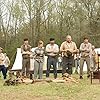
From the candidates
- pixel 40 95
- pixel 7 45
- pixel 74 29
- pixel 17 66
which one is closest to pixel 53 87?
pixel 40 95

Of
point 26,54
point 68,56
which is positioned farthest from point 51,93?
point 26,54

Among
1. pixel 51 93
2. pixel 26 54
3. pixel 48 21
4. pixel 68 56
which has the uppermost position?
pixel 48 21

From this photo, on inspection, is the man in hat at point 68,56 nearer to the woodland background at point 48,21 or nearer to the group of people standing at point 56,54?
the group of people standing at point 56,54

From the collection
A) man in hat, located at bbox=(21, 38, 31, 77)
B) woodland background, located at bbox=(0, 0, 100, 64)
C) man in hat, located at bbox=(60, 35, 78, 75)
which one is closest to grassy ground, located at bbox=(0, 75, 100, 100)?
man in hat, located at bbox=(60, 35, 78, 75)

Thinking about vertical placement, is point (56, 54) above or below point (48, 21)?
below

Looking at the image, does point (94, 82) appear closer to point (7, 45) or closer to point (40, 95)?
point (40, 95)

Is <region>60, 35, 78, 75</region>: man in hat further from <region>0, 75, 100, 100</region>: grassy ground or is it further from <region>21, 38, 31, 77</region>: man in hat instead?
<region>0, 75, 100, 100</region>: grassy ground

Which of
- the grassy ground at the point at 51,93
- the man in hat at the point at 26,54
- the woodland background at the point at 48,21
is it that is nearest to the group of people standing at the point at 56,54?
the man in hat at the point at 26,54

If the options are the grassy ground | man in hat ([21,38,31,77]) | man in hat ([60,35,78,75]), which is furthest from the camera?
man in hat ([21,38,31,77])

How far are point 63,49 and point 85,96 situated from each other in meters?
4.88

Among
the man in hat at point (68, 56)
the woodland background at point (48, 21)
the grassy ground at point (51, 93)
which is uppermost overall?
the woodland background at point (48, 21)

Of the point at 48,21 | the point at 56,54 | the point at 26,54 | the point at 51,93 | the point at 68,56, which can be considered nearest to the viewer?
the point at 51,93

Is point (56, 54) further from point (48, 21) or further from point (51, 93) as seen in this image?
point (48, 21)

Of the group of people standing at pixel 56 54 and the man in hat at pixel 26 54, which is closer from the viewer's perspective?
the group of people standing at pixel 56 54
